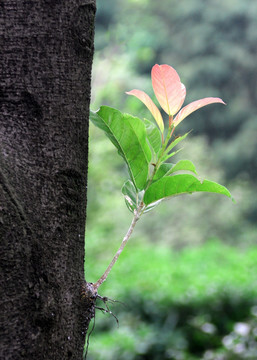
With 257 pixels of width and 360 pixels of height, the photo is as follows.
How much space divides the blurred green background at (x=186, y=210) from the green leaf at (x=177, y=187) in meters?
2.17

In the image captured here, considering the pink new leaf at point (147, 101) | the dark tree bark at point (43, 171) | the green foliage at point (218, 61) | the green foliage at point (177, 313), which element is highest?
the green foliage at point (218, 61)

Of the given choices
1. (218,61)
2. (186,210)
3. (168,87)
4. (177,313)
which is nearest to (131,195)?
(168,87)

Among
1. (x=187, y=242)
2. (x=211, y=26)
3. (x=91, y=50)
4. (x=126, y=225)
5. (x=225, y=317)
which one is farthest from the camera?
(x=211, y=26)

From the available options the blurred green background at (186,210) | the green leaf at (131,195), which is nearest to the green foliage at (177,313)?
the blurred green background at (186,210)

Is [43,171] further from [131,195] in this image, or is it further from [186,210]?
[186,210]

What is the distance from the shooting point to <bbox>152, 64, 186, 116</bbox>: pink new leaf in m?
0.65

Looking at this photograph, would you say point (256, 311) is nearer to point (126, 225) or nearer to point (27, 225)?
point (27, 225)

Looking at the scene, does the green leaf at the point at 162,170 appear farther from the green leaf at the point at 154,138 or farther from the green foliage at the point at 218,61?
the green foliage at the point at 218,61

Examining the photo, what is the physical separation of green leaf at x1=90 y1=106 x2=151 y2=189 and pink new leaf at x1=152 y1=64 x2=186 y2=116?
0.15 feet

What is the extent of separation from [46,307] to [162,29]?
1752cm

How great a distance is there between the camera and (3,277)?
0.54 meters

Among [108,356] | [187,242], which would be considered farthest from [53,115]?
[187,242]

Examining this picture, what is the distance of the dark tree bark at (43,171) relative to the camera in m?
0.56

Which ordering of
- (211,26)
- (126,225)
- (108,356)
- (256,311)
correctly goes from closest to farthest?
(108,356), (256,311), (126,225), (211,26)
